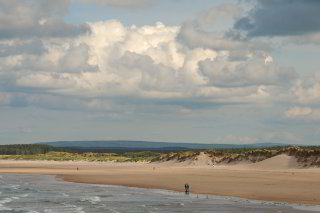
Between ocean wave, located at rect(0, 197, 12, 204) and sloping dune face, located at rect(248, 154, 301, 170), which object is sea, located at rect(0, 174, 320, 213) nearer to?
ocean wave, located at rect(0, 197, 12, 204)

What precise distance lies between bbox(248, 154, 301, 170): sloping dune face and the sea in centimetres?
3281

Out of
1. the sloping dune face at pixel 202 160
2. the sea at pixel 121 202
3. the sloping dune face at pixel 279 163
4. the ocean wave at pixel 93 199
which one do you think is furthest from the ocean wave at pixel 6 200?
the sloping dune face at pixel 202 160

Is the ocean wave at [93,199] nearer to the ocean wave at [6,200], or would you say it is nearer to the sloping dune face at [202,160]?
the ocean wave at [6,200]

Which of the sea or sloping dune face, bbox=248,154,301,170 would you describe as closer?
the sea

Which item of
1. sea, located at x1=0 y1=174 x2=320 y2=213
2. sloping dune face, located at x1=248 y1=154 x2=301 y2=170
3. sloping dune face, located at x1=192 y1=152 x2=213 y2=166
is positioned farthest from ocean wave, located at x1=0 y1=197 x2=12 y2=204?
sloping dune face, located at x1=192 y1=152 x2=213 y2=166

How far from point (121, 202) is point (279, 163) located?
46433 millimetres

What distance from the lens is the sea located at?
41691mm

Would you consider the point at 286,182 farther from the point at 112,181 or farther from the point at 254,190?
the point at 112,181

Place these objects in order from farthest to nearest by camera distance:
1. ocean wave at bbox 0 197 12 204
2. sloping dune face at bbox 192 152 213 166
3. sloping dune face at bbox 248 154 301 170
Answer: sloping dune face at bbox 192 152 213 166 < sloping dune face at bbox 248 154 301 170 < ocean wave at bbox 0 197 12 204

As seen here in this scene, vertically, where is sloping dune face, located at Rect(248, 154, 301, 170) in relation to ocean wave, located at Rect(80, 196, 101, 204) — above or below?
above

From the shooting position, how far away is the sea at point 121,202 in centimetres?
4169

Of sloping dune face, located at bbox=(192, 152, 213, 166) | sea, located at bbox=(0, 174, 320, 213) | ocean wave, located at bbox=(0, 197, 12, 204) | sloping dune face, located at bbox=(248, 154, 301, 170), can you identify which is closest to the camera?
sea, located at bbox=(0, 174, 320, 213)

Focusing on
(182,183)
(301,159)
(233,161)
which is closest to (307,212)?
(182,183)

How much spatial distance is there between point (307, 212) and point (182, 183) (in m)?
29.5
